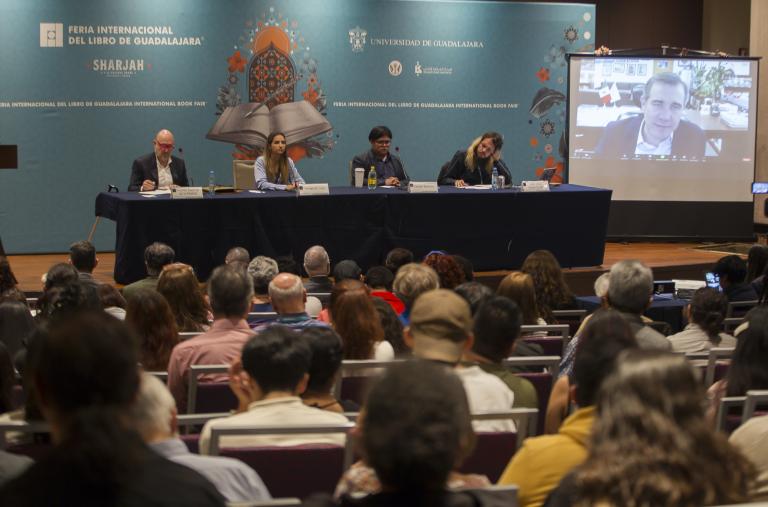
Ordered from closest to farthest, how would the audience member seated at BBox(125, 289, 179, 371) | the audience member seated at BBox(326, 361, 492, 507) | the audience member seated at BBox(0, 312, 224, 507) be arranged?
the audience member seated at BBox(0, 312, 224, 507), the audience member seated at BBox(326, 361, 492, 507), the audience member seated at BBox(125, 289, 179, 371)

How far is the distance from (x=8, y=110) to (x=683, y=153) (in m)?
6.29

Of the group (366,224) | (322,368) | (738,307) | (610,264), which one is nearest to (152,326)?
(322,368)

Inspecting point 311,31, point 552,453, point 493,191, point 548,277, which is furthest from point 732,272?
point 311,31

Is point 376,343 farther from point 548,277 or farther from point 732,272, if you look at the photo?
point 732,272

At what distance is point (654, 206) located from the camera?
10516mm

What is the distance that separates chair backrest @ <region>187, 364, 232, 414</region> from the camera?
3.15 m

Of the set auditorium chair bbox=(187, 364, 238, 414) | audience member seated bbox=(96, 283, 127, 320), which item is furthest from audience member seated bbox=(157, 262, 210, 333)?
auditorium chair bbox=(187, 364, 238, 414)

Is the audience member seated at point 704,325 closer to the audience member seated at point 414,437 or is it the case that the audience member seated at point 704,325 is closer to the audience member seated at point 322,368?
the audience member seated at point 322,368

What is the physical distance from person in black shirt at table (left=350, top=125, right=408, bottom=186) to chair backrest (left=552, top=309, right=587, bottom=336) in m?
3.14

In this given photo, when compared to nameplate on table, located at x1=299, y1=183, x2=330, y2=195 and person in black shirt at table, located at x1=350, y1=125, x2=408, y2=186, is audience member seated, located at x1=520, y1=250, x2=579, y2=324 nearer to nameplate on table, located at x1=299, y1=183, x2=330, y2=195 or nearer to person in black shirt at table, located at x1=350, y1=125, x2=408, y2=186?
nameplate on table, located at x1=299, y1=183, x2=330, y2=195

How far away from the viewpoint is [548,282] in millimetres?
5250

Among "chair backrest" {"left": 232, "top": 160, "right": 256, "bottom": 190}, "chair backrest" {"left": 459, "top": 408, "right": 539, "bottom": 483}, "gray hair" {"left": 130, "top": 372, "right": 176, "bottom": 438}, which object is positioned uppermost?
"chair backrest" {"left": 232, "top": 160, "right": 256, "bottom": 190}

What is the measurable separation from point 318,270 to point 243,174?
9.60ft

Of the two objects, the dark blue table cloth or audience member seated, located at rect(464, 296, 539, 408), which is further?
the dark blue table cloth
